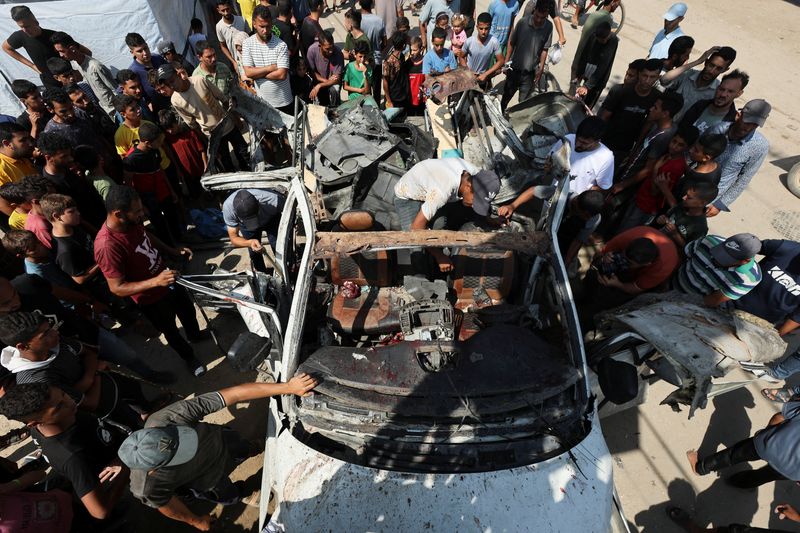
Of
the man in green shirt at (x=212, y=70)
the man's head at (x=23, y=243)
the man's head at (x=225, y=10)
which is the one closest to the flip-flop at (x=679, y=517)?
the man's head at (x=23, y=243)

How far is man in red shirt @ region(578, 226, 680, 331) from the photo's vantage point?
3.19 metres

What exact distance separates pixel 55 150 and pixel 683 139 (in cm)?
594

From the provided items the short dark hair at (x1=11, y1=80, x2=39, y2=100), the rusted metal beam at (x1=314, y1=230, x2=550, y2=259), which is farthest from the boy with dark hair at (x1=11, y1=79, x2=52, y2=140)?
the rusted metal beam at (x1=314, y1=230, x2=550, y2=259)

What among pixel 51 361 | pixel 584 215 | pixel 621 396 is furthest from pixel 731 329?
pixel 51 361

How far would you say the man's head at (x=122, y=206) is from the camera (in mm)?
2934

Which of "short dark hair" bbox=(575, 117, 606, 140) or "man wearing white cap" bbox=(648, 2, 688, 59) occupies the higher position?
"man wearing white cap" bbox=(648, 2, 688, 59)

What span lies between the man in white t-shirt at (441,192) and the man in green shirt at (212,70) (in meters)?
3.28

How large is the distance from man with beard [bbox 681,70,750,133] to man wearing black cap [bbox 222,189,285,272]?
4.52 meters

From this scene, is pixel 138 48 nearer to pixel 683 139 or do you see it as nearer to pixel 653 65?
pixel 653 65

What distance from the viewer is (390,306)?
3262 millimetres

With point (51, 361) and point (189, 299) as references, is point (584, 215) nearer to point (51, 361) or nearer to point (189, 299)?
point (189, 299)

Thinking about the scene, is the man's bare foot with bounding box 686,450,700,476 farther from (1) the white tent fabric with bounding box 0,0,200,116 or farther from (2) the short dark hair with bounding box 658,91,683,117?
(1) the white tent fabric with bounding box 0,0,200,116

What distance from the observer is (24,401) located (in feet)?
6.70

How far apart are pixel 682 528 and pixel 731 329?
5.49ft
